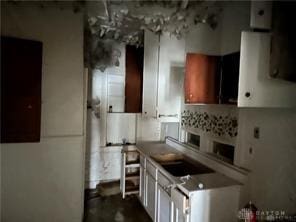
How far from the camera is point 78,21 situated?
6.88 feet

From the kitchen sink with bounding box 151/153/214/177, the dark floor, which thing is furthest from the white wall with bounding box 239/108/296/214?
the dark floor

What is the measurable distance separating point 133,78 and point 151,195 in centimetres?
183

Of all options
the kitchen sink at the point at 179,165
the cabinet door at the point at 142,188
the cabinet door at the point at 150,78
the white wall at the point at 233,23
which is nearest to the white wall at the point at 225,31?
the white wall at the point at 233,23

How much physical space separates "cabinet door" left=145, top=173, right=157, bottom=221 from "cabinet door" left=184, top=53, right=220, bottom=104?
1.06 m

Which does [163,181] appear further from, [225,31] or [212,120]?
[225,31]

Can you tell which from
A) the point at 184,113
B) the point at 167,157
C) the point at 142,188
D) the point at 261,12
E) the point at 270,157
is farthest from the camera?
the point at 184,113

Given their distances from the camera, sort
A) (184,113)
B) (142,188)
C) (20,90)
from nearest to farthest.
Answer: (20,90), (142,188), (184,113)

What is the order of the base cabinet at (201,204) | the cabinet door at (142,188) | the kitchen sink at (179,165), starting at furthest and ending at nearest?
1. the cabinet door at (142,188)
2. the kitchen sink at (179,165)
3. the base cabinet at (201,204)

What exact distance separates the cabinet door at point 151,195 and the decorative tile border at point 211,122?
2.80 ft

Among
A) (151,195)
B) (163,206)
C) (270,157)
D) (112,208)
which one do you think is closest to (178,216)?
(163,206)

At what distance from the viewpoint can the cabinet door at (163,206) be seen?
1.97 metres

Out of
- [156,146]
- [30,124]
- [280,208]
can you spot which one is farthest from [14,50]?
[280,208]

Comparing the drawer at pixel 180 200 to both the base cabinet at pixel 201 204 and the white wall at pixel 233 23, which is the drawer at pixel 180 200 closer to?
the base cabinet at pixel 201 204

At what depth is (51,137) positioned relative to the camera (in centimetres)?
205
